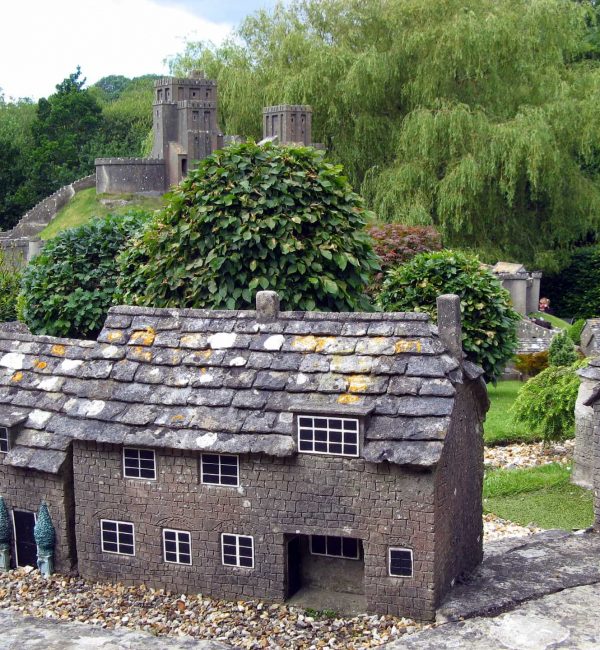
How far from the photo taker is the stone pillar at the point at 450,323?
1401 centimetres

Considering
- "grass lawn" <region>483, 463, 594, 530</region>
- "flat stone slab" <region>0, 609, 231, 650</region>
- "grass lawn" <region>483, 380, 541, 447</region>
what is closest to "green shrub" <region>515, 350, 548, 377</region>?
"grass lawn" <region>483, 380, 541, 447</region>

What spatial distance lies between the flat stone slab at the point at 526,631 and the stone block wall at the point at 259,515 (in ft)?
2.10

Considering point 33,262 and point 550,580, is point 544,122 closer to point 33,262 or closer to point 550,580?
point 33,262

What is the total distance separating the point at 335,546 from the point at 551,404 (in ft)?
40.4

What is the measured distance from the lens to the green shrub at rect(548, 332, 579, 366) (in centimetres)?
3138

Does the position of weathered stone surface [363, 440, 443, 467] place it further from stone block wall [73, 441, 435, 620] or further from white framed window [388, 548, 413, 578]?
white framed window [388, 548, 413, 578]

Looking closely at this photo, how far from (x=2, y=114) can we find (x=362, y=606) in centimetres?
8345

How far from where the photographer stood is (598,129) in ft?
145

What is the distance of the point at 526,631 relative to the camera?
498 inches

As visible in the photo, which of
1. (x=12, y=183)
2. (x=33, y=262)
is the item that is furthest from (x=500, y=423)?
(x=12, y=183)

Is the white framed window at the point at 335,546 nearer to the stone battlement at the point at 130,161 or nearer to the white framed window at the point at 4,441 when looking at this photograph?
the white framed window at the point at 4,441

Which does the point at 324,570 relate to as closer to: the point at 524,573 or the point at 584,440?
the point at 524,573

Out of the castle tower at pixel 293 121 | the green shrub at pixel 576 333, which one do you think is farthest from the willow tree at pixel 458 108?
the green shrub at pixel 576 333

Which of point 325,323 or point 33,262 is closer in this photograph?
point 325,323
